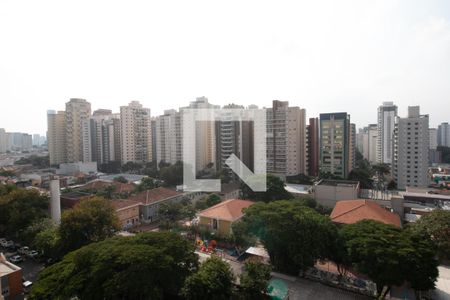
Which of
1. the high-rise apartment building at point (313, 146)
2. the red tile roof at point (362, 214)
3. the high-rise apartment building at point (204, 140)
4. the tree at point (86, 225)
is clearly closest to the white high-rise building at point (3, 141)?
the high-rise apartment building at point (204, 140)

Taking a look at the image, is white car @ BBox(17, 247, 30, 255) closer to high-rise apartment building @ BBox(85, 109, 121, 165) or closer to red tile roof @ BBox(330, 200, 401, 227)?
red tile roof @ BBox(330, 200, 401, 227)

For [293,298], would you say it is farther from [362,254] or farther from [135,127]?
[135,127]

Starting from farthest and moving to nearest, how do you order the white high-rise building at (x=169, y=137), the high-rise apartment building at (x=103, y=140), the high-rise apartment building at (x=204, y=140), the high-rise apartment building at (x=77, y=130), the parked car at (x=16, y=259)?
1. the high-rise apartment building at (x=103, y=140)
2. the high-rise apartment building at (x=77, y=130)
3. the white high-rise building at (x=169, y=137)
4. the high-rise apartment building at (x=204, y=140)
5. the parked car at (x=16, y=259)

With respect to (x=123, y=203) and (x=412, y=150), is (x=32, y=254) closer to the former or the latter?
(x=123, y=203)

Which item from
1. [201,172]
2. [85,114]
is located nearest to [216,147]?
[201,172]

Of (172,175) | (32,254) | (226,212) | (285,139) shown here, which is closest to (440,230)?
(226,212)

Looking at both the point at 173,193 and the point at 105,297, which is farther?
the point at 173,193

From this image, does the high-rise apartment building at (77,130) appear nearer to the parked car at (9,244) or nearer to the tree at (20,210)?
the tree at (20,210)
